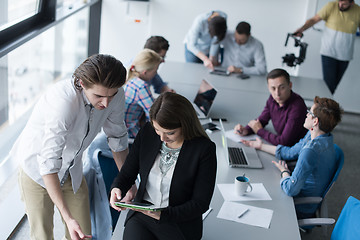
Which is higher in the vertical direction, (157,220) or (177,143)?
(177,143)

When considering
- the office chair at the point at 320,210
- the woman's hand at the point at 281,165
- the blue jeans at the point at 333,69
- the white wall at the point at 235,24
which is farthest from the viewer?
the white wall at the point at 235,24

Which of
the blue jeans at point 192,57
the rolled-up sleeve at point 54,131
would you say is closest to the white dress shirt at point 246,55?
the blue jeans at point 192,57

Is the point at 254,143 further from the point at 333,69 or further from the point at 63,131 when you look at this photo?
the point at 333,69

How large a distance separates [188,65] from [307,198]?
9.05 ft

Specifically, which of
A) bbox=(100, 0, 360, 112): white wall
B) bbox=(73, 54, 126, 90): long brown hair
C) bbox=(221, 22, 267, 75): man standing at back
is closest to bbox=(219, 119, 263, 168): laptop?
bbox=(73, 54, 126, 90): long brown hair

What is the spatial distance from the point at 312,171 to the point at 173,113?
3.89 feet

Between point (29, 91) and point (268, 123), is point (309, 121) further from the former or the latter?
point (29, 91)

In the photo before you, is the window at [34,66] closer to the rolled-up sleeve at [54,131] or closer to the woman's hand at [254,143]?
the rolled-up sleeve at [54,131]

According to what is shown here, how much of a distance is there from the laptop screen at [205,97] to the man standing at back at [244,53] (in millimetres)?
1086

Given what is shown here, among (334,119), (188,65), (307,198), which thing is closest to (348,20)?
(188,65)

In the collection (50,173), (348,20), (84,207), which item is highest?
(348,20)

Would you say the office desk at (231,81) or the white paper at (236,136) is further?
the office desk at (231,81)

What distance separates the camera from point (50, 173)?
207cm

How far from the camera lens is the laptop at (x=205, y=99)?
374 cm
